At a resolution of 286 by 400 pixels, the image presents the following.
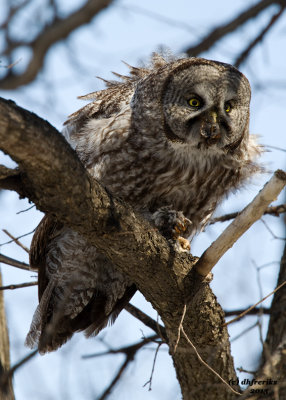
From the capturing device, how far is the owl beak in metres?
3.62

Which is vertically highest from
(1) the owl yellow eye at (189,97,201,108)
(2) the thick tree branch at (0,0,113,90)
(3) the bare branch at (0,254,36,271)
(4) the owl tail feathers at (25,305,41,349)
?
(2) the thick tree branch at (0,0,113,90)

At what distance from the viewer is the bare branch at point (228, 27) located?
504 centimetres

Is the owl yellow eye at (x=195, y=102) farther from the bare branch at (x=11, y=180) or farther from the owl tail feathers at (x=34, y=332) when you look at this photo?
the owl tail feathers at (x=34, y=332)

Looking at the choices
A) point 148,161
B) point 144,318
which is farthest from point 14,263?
point 148,161

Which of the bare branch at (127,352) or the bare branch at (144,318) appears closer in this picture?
the bare branch at (144,318)

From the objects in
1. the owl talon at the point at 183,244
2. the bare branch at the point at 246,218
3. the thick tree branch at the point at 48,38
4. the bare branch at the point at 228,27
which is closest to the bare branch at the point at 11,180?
the bare branch at the point at 246,218

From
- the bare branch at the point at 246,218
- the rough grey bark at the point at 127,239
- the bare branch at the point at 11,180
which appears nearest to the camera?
the rough grey bark at the point at 127,239

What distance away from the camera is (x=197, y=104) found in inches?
149

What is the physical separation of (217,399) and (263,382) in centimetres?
64

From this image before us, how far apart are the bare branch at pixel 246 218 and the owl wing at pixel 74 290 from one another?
1311mm

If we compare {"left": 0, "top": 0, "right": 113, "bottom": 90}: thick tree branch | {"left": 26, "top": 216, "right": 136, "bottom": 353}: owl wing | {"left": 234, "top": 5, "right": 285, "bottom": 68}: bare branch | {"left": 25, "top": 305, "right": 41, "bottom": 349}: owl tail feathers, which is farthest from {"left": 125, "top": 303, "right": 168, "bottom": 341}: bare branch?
{"left": 234, "top": 5, "right": 285, "bottom": 68}: bare branch

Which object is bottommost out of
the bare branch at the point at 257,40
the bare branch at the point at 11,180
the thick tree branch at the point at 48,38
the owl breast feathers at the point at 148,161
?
→ the bare branch at the point at 11,180

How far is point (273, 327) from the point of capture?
382 centimetres

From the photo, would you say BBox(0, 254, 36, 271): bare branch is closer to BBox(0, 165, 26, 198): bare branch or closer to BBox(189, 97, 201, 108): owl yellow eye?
BBox(0, 165, 26, 198): bare branch
